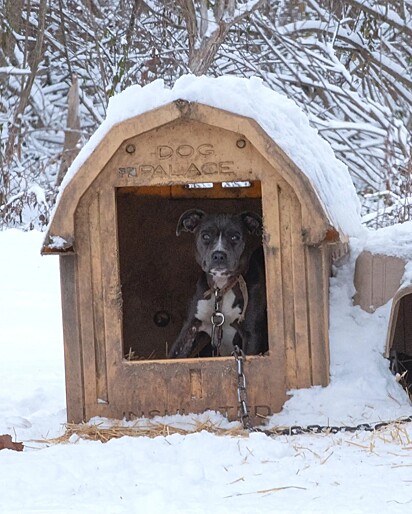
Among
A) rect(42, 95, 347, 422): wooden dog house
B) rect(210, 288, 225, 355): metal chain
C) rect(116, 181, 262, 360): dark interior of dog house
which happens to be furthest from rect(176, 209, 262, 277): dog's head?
rect(42, 95, 347, 422): wooden dog house

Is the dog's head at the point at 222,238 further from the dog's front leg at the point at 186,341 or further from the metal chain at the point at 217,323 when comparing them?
the dog's front leg at the point at 186,341

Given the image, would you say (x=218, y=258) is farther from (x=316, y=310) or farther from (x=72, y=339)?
(x=72, y=339)

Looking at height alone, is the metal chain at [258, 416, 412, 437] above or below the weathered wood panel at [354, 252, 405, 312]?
below

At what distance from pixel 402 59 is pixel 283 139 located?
26.1ft

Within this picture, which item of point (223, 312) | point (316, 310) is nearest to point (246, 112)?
point (316, 310)

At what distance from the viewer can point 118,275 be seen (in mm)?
4996

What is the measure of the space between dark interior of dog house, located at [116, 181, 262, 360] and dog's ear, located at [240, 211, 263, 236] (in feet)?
2.45

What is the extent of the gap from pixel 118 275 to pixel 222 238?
921 mm

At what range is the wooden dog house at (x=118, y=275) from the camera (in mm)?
4887

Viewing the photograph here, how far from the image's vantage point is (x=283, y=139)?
16.0 ft

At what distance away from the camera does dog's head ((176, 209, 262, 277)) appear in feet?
18.5

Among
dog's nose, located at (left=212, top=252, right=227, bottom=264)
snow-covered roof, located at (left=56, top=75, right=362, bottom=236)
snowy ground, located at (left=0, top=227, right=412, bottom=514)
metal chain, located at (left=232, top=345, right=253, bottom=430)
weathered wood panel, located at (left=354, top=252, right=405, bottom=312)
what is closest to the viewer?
snowy ground, located at (left=0, top=227, right=412, bottom=514)

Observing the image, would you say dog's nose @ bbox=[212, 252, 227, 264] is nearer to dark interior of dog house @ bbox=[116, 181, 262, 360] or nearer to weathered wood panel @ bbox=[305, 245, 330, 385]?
weathered wood panel @ bbox=[305, 245, 330, 385]

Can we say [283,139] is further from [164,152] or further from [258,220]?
[258,220]
